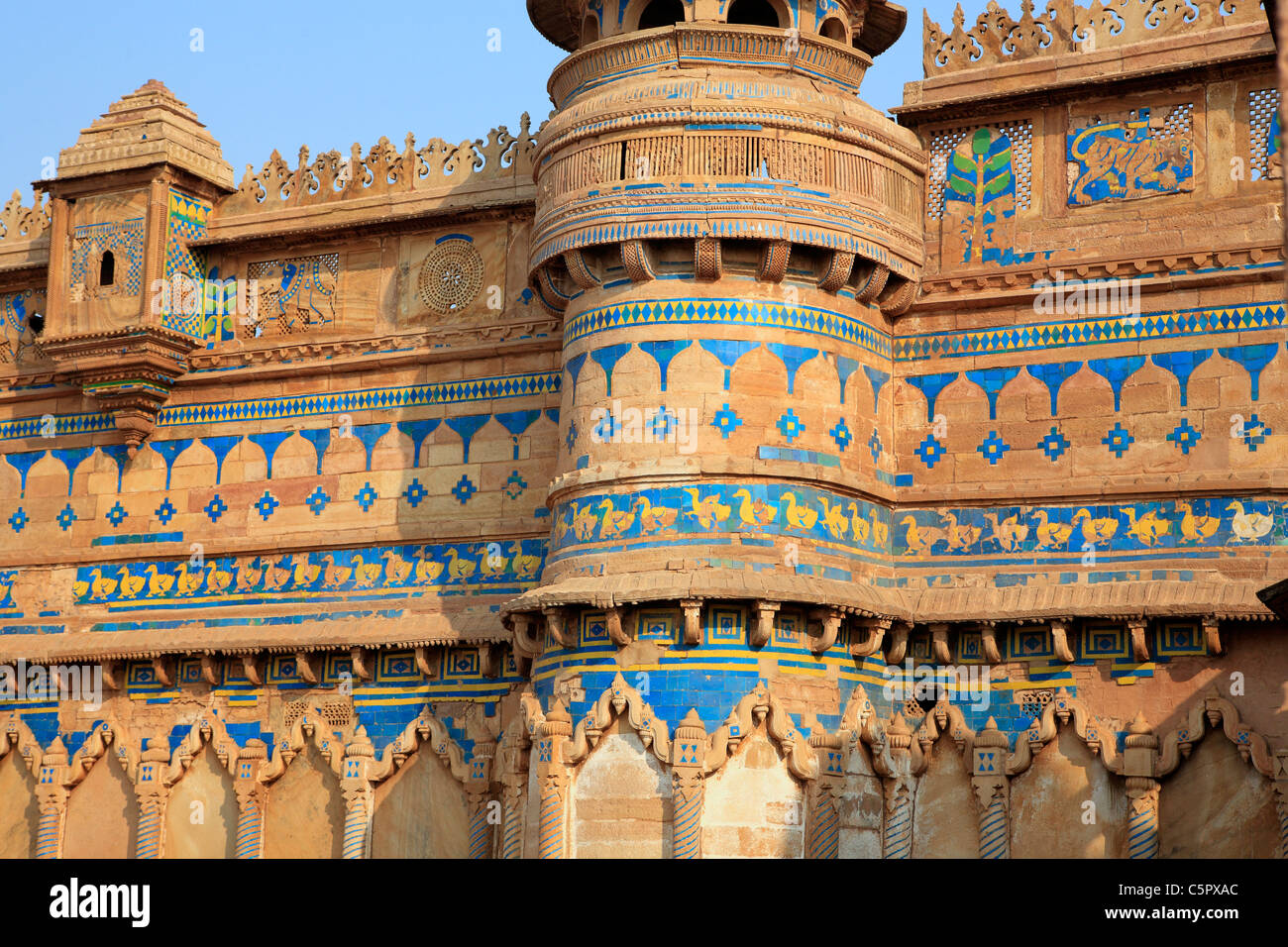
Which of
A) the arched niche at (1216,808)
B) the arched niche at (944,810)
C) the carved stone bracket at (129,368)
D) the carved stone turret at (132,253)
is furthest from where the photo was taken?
→ the carved stone turret at (132,253)

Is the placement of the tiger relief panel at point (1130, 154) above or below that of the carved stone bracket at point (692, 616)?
above

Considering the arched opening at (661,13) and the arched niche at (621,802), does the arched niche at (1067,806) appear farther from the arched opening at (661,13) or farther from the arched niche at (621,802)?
the arched opening at (661,13)

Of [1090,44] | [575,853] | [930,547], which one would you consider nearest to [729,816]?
[575,853]

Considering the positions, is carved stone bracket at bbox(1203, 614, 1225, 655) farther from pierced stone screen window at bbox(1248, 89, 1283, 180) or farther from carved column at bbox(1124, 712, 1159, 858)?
pierced stone screen window at bbox(1248, 89, 1283, 180)

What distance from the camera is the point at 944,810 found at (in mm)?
15492

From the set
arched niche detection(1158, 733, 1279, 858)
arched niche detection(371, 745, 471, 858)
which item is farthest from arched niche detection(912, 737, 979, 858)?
A: arched niche detection(371, 745, 471, 858)

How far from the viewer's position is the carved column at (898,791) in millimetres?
15406

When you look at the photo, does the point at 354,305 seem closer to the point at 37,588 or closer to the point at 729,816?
the point at 37,588

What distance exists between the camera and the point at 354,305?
18.3 meters

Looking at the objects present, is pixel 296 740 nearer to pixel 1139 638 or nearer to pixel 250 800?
pixel 250 800

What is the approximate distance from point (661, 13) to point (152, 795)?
301 inches

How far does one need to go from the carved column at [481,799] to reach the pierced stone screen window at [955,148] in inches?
215

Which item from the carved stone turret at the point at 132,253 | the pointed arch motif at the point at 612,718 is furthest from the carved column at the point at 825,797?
the carved stone turret at the point at 132,253

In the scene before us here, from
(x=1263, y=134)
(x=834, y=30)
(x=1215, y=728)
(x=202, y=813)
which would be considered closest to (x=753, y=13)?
(x=834, y=30)
